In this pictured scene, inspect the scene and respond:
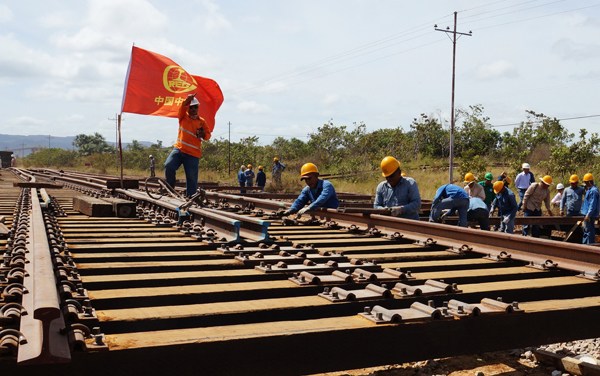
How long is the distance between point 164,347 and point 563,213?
1368 centimetres

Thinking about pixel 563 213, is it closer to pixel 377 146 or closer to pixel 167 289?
pixel 167 289

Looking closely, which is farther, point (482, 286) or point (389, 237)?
point (389, 237)

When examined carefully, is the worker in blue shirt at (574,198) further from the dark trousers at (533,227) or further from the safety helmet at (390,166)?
the safety helmet at (390,166)

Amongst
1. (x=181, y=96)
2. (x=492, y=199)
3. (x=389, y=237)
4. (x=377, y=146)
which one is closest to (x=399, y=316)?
(x=389, y=237)

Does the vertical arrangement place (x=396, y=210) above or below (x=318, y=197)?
below

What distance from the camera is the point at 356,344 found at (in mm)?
2734

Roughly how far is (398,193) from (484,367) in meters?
2.95

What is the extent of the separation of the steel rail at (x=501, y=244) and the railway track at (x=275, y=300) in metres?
0.01

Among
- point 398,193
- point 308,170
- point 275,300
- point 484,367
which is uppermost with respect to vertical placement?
point 308,170

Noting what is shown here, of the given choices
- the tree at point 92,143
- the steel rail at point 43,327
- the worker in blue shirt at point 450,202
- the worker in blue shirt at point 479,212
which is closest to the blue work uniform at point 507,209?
the worker in blue shirt at point 479,212

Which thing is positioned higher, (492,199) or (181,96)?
(181,96)

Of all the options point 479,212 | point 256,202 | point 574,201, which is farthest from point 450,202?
point 574,201

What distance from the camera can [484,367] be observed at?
4887 mm

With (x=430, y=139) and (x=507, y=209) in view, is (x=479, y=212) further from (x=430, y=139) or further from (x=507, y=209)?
(x=430, y=139)
